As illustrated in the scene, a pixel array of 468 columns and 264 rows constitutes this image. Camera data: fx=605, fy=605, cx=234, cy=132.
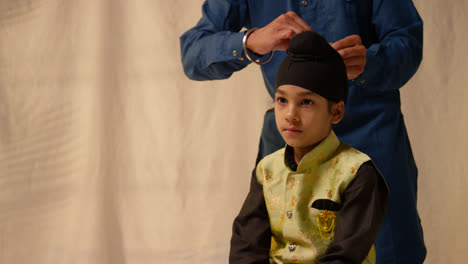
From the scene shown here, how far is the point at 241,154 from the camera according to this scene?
2.56 m

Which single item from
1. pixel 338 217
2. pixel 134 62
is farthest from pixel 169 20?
pixel 338 217

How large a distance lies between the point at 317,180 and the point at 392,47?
0.36 metres

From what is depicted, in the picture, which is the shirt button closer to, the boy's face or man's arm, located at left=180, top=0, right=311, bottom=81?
the boy's face

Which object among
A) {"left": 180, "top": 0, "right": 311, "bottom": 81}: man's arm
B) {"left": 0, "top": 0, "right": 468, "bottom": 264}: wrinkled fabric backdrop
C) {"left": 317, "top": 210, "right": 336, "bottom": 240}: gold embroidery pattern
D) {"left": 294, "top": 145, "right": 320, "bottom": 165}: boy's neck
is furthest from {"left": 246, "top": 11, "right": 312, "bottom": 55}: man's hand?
{"left": 0, "top": 0, "right": 468, "bottom": 264}: wrinkled fabric backdrop

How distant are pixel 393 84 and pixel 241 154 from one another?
1310mm

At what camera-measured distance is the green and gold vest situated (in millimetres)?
1128

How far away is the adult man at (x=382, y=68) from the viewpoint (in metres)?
1.31

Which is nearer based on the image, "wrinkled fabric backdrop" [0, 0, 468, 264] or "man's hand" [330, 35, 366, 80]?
"man's hand" [330, 35, 366, 80]

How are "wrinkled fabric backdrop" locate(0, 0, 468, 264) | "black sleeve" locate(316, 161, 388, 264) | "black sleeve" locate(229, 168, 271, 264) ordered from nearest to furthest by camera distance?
"black sleeve" locate(316, 161, 388, 264) < "black sleeve" locate(229, 168, 271, 264) < "wrinkled fabric backdrop" locate(0, 0, 468, 264)

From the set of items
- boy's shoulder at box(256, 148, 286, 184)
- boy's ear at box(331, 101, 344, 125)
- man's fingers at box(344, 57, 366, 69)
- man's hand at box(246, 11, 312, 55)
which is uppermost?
man's hand at box(246, 11, 312, 55)

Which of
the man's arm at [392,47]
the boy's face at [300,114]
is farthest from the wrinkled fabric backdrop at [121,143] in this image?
the boy's face at [300,114]

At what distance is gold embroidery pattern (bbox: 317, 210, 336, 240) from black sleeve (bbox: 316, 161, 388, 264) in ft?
0.04

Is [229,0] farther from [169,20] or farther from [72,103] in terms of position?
[72,103]

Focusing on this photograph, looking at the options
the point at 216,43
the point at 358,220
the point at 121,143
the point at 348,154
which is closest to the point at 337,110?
the point at 348,154
